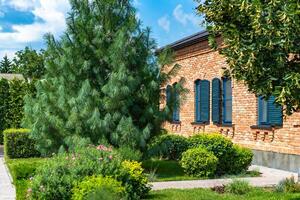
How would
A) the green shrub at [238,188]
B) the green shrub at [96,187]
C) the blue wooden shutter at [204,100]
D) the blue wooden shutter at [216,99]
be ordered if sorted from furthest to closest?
the blue wooden shutter at [204,100] < the blue wooden shutter at [216,99] < the green shrub at [238,188] < the green shrub at [96,187]

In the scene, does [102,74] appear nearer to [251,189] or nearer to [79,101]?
[79,101]

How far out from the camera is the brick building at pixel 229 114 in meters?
16.2

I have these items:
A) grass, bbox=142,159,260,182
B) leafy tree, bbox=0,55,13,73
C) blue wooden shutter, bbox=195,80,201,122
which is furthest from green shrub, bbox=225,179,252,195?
leafy tree, bbox=0,55,13,73

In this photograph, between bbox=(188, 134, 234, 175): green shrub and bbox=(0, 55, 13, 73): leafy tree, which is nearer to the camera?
bbox=(188, 134, 234, 175): green shrub

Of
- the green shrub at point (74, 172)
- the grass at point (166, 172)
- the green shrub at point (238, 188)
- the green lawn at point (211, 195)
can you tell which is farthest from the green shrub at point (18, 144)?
the green shrub at point (238, 188)

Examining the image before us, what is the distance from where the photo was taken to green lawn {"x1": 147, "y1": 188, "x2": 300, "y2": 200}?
10.6m

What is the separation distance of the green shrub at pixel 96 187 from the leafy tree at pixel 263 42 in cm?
266

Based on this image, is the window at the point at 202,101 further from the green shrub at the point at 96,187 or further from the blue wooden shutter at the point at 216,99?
the green shrub at the point at 96,187

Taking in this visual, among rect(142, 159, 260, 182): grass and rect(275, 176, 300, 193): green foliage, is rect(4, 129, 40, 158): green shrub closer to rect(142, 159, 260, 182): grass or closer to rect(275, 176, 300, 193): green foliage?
rect(142, 159, 260, 182): grass

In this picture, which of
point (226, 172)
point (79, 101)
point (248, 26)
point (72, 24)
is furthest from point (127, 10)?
point (248, 26)

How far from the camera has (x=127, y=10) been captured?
49.0 ft

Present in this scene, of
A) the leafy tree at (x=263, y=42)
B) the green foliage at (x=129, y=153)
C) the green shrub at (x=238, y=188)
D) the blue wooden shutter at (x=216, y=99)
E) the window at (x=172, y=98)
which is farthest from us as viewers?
the blue wooden shutter at (x=216, y=99)

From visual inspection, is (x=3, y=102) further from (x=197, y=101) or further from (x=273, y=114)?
(x=273, y=114)

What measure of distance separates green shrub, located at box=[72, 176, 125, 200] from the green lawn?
1.63m
